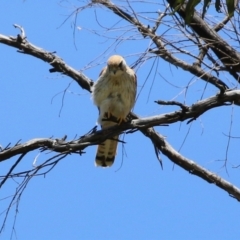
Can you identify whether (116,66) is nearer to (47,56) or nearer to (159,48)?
(47,56)

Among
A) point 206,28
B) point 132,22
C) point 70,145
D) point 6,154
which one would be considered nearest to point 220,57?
point 206,28

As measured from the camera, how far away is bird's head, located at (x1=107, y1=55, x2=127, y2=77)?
4.76 metres

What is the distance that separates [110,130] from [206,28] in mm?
901

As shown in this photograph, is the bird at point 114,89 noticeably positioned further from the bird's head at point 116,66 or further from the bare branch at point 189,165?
the bare branch at point 189,165

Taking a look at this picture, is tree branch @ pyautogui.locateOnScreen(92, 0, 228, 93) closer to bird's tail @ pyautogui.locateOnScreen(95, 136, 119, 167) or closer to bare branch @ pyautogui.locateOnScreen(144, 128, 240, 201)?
bare branch @ pyautogui.locateOnScreen(144, 128, 240, 201)

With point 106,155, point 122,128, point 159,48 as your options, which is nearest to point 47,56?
point 106,155

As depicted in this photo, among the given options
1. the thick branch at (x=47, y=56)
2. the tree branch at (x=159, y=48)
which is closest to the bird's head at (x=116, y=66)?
the thick branch at (x=47, y=56)

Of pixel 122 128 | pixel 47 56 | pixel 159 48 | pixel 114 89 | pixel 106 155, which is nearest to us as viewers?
pixel 122 128

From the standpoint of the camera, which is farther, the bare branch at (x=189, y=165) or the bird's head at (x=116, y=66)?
the bird's head at (x=116, y=66)

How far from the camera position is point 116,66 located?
480 cm

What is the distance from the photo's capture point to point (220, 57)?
3840mm

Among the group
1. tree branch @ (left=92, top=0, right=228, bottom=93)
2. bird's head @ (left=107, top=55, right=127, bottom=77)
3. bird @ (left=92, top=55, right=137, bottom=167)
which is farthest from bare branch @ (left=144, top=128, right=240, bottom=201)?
bird's head @ (left=107, top=55, right=127, bottom=77)

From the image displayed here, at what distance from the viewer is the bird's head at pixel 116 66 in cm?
476

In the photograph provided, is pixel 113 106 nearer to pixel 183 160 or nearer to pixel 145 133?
pixel 145 133
